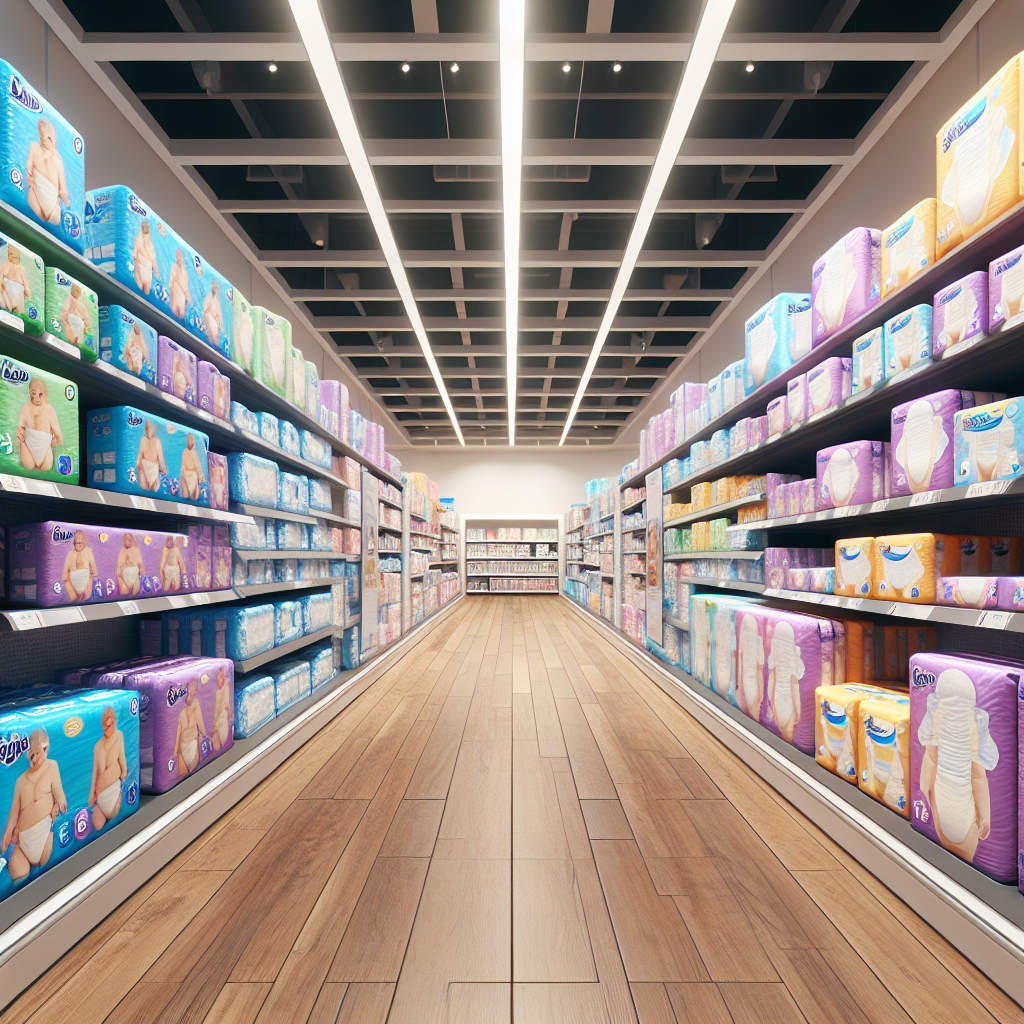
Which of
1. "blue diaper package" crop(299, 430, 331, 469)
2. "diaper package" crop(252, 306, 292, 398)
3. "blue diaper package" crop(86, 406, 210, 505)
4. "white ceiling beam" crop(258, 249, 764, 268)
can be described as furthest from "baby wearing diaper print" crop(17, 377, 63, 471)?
"white ceiling beam" crop(258, 249, 764, 268)

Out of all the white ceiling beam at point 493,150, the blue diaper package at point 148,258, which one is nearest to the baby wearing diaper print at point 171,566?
the blue diaper package at point 148,258

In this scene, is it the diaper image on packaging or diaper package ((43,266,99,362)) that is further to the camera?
diaper package ((43,266,99,362))

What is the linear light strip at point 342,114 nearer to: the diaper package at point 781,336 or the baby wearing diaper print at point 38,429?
the baby wearing diaper print at point 38,429

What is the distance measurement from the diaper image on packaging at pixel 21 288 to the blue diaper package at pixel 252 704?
1.65m

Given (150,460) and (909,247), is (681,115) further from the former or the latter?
(150,460)

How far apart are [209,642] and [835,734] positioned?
8.24 ft

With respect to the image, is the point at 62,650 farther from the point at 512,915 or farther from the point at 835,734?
the point at 835,734

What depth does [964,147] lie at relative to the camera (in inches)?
61.4

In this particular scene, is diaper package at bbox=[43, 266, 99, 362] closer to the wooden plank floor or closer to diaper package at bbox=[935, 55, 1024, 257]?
the wooden plank floor

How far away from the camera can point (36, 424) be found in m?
1.46

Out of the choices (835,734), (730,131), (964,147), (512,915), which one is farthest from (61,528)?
(730,131)

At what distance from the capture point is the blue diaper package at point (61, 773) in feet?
4.20

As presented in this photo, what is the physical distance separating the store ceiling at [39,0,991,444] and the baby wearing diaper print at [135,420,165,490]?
7.75 feet

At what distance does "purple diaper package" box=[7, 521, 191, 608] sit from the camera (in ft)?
5.00
